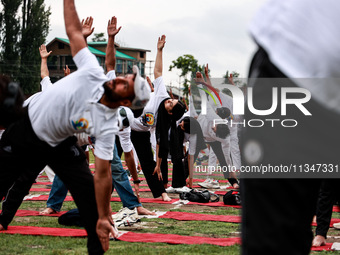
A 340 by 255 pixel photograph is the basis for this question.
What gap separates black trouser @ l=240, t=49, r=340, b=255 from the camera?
1.53 meters

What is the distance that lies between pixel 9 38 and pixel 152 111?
39.1m

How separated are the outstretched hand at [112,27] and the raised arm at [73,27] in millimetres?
1673

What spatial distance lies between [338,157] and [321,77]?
11.9 inches

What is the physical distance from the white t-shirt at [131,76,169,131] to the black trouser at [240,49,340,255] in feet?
20.2

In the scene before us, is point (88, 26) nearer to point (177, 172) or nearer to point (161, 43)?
point (161, 43)

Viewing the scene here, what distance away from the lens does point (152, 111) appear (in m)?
8.05

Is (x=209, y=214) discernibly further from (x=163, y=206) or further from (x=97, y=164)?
(x=97, y=164)

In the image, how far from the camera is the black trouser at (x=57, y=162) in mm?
3598

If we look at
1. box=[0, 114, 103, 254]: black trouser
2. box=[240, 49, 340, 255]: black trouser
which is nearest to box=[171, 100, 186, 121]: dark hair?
box=[0, 114, 103, 254]: black trouser

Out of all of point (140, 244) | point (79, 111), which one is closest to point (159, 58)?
point (140, 244)

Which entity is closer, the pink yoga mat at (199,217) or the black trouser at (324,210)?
the black trouser at (324,210)

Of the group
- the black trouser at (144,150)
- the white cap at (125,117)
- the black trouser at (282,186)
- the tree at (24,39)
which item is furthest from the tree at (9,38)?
the black trouser at (282,186)

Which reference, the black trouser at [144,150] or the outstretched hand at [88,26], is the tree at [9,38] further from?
the outstretched hand at [88,26]

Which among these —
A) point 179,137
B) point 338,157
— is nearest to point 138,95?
point 338,157
